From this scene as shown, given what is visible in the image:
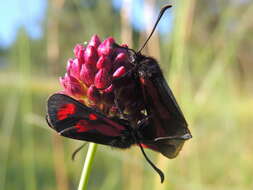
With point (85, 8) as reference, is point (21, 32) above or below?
below

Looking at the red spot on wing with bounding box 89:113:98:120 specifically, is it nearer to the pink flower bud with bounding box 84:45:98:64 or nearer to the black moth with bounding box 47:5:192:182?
the black moth with bounding box 47:5:192:182

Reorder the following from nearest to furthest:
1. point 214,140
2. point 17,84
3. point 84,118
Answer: point 84,118 < point 17,84 < point 214,140

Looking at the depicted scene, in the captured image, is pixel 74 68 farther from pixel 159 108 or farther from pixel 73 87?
pixel 159 108

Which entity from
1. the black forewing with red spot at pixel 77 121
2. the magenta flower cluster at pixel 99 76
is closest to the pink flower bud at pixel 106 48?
the magenta flower cluster at pixel 99 76

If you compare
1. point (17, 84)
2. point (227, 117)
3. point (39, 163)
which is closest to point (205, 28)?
point (39, 163)

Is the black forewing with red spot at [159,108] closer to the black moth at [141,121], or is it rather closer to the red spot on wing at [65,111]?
the black moth at [141,121]

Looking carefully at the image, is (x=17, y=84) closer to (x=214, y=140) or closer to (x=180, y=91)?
(x=180, y=91)

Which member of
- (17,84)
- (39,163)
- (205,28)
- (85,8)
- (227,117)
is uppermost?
(205,28)
